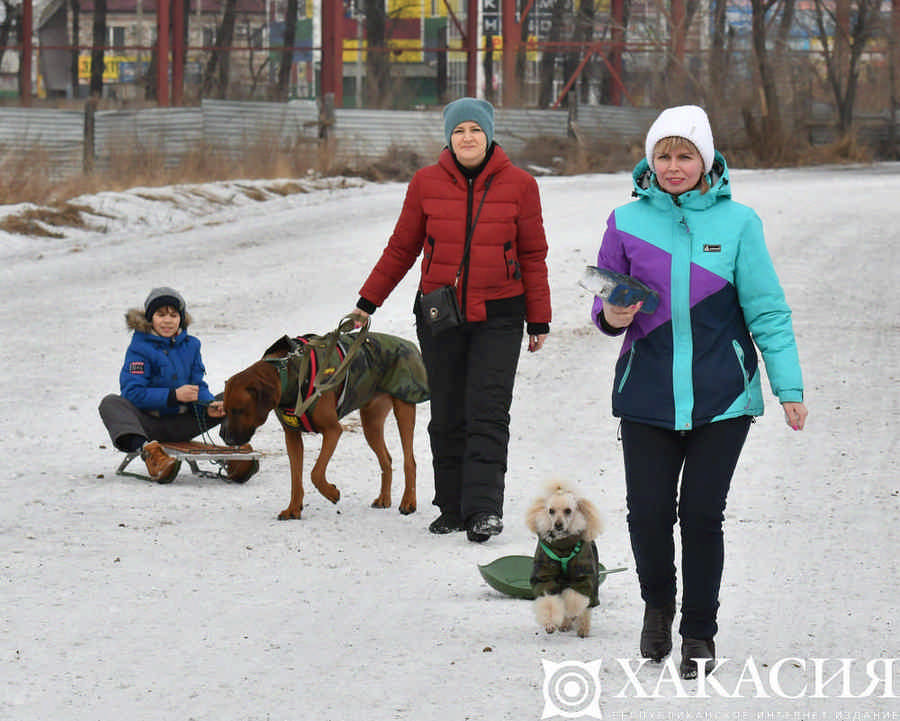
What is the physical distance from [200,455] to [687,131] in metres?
4.12

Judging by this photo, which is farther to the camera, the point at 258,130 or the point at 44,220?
the point at 258,130

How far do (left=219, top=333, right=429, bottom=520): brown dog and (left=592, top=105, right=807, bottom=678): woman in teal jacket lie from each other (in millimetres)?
2513

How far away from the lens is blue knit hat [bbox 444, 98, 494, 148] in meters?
6.70

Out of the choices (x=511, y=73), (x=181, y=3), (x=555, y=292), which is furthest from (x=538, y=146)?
(x=555, y=292)

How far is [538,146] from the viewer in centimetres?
3112

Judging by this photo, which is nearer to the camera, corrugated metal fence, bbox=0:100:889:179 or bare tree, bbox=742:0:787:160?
corrugated metal fence, bbox=0:100:889:179

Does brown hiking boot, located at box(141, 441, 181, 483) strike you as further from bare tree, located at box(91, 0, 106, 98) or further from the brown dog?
bare tree, located at box(91, 0, 106, 98)

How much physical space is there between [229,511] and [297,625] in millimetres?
2108

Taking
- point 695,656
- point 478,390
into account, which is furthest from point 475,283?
point 695,656

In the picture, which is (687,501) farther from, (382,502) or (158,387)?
(158,387)

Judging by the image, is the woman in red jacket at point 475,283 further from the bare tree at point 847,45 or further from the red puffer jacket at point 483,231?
the bare tree at point 847,45

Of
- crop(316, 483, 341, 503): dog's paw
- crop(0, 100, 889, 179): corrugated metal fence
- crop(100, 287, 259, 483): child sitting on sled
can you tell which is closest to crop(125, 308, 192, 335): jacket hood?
crop(100, 287, 259, 483): child sitting on sled

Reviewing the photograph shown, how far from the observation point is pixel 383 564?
6.33 meters

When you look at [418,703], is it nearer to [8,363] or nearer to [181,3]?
[8,363]
